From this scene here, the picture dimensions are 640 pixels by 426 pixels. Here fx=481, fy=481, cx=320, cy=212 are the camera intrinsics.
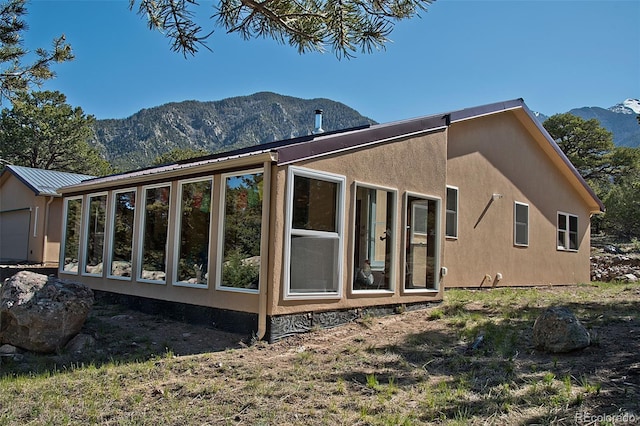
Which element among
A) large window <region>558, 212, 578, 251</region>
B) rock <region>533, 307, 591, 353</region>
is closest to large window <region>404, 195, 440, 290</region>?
rock <region>533, 307, 591, 353</region>

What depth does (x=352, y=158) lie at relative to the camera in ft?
23.1

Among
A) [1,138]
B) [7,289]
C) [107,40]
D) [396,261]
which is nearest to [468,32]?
[396,261]

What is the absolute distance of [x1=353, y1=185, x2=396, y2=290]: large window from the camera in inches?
285

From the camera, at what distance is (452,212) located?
10.4m

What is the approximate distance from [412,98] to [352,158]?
7094mm

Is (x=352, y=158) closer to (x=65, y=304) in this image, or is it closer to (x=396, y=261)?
(x=396, y=261)

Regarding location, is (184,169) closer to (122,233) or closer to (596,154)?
(122,233)

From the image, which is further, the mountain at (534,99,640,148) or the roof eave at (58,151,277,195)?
the mountain at (534,99,640,148)

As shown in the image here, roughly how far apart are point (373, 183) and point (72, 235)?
7.08 meters

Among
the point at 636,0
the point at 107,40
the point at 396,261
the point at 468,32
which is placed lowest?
the point at 396,261

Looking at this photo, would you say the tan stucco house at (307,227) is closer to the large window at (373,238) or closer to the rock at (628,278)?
the large window at (373,238)

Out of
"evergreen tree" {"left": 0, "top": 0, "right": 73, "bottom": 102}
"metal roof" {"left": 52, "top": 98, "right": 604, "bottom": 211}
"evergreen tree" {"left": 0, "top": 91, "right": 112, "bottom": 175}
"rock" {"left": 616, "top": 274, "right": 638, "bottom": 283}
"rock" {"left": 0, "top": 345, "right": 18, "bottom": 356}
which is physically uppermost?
"evergreen tree" {"left": 0, "top": 91, "right": 112, "bottom": 175}

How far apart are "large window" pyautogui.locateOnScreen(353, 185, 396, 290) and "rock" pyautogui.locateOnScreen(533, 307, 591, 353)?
2.65m

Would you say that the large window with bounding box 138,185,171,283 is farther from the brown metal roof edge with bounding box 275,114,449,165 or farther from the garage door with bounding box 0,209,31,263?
the garage door with bounding box 0,209,31,263
